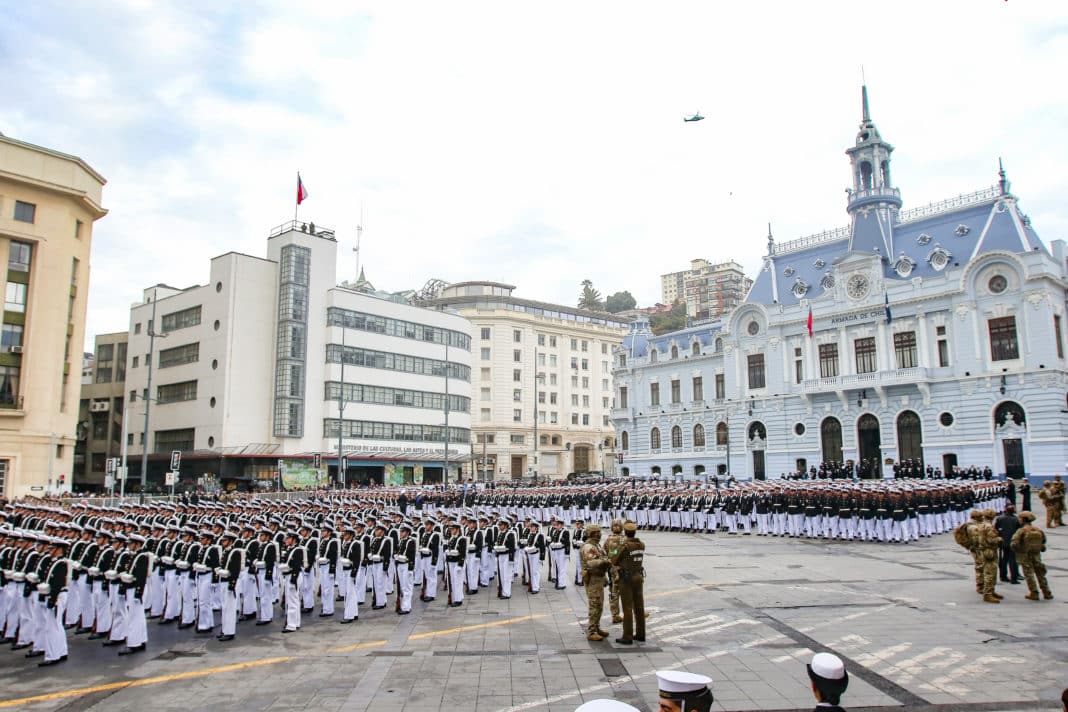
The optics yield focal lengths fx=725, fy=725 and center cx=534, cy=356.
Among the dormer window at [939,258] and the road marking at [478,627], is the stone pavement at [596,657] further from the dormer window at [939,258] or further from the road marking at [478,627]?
the dormer window at [939,258]

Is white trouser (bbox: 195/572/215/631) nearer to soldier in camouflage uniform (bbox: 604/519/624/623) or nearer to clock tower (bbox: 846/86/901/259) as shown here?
soldier in camouflage uniform (bbox: 604/519/624/623)

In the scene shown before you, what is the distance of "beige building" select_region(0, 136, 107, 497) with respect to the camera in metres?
36.2

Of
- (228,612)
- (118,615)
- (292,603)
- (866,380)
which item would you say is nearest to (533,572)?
(292,603)

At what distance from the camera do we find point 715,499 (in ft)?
91.8

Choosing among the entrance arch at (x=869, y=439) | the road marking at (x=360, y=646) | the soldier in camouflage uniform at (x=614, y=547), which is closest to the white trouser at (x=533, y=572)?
the soldier in camouflage uniform at (x=614, y=547)

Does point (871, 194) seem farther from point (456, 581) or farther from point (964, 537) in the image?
point (456, 581)

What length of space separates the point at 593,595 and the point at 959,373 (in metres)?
41.9

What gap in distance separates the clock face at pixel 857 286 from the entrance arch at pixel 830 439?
8632mm

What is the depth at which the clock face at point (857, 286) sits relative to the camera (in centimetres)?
4994

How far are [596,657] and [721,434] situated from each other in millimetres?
50633

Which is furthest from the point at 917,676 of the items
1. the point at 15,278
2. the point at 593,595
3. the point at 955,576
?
the point at 15,278

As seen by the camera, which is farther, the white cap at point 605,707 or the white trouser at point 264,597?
the white trouser at point 264,597

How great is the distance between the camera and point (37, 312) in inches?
1481

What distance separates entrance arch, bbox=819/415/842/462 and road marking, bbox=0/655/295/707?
47.0 m
